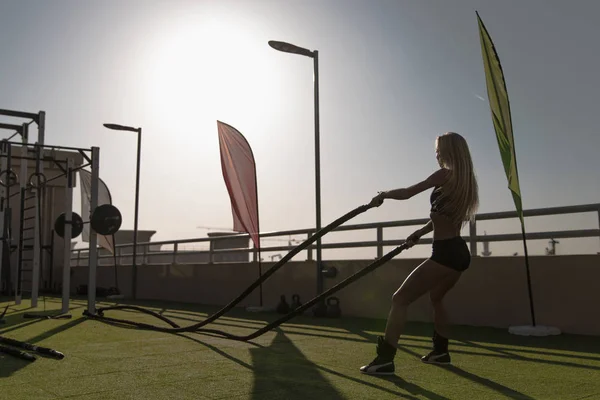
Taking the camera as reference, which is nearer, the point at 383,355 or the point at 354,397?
the point at 354,397

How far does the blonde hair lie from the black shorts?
6.4 inches

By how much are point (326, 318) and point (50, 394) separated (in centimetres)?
697

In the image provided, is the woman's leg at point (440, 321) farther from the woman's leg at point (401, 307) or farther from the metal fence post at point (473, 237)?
the metal fence post at point (473, 237)

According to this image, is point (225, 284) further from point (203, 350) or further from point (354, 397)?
point (354, 397)

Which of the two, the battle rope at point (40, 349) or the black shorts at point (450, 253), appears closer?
the black shorts at point (450, 253)

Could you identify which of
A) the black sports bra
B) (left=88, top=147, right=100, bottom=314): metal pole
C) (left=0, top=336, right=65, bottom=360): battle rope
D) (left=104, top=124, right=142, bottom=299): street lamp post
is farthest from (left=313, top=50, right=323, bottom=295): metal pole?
(left=104, top=124, right=142, bottom=299): street lamp post

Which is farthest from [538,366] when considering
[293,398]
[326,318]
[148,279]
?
[148,279]

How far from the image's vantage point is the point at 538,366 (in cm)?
528

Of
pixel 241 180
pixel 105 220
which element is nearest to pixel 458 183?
pixel 241 180

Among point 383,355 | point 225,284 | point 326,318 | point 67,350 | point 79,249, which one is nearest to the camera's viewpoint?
point 383,355

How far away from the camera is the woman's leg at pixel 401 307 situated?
478cm

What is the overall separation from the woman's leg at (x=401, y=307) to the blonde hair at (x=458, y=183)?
0.43 m

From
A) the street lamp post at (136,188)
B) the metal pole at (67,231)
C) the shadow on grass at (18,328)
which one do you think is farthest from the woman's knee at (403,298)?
the street lamp post at (136,188)

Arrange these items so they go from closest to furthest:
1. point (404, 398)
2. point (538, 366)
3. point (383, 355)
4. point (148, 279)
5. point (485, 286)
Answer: point (404, 398)
point (383, 355)
point (538, 366)
point (485, 286)
point (148, 279)
